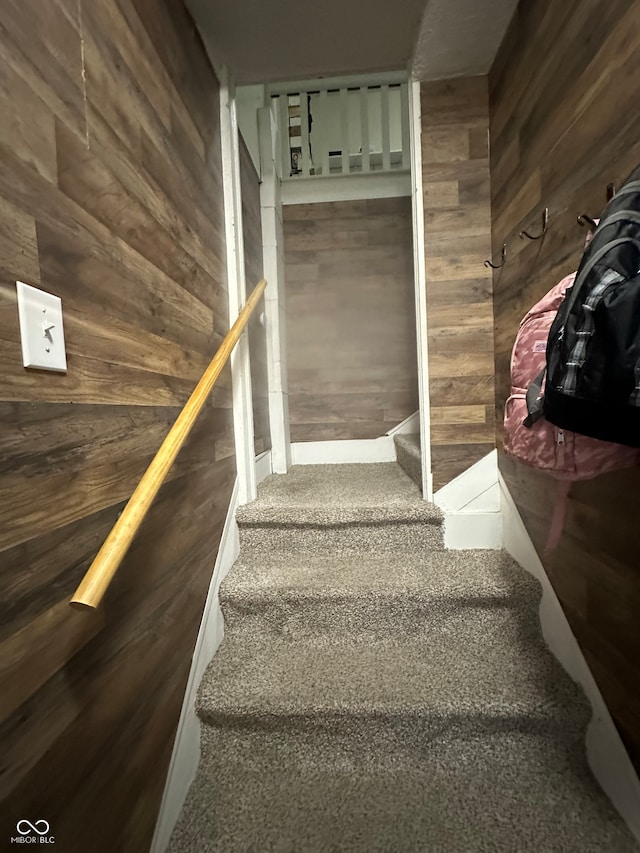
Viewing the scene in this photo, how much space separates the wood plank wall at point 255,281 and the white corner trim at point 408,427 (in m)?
0.86

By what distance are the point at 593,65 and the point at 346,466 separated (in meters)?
2.08

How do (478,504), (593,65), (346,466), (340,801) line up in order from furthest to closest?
1. (346,466)
2. (478,504)
3. (340,801)
4. (593,65)

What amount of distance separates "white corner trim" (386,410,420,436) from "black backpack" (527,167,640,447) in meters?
2.21

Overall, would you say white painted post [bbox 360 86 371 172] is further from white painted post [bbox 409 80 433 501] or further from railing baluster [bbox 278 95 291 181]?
white painted post [bbox 409 80 433 501]

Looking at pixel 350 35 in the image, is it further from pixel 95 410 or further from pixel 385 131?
pixel 95 410

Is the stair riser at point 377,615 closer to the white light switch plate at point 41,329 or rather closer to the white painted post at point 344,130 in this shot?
the white light switch plate at point 41,329

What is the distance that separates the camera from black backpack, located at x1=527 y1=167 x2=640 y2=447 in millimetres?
562

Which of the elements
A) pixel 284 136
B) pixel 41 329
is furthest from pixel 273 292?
pixel 41 329

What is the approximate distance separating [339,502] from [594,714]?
102cm

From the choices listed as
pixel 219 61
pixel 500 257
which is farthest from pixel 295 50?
pixel 500 257

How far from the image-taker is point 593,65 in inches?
40.8

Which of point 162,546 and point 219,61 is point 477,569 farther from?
point 219,61

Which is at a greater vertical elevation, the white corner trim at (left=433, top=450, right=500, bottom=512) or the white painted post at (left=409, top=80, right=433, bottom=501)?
the white painted post at (left=409, top=80, right=433, bottom=501)

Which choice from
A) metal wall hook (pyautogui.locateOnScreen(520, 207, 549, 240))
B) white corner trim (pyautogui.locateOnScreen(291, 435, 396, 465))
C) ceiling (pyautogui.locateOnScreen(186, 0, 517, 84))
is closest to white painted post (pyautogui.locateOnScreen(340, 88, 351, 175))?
ceiling (pyautogui.locateOnScreen(186, 0, 517, 84))
